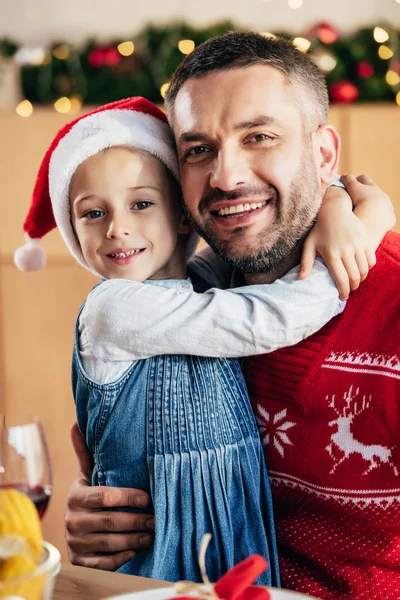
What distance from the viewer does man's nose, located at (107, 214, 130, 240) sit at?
52.6 inches

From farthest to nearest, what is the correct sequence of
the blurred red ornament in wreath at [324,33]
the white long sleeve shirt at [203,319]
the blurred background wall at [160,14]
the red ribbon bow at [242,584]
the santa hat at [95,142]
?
1. the blurred background wall at [160,14]
2. the blurred red ornament in wreath at [324,33]
3. the santa hat at [95,142]
4. the white long sleeve shirt at [203,319]
5. the red ribbon bow at [242,584]

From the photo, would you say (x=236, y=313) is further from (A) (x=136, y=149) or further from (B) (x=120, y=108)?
(B) (x=120, y=108)

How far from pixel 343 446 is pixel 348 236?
341 mm

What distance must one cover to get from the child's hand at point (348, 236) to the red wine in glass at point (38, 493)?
1.81 feet

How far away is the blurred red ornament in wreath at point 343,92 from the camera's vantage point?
10.6 ft

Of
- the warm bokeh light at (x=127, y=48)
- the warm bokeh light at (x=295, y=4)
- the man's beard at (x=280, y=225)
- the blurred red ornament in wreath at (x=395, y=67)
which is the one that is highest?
the warm bokeh light at (x=295, y=4)

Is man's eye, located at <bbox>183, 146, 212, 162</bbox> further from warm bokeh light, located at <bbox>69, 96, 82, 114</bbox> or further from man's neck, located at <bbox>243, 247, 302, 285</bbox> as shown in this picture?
warm bokeh light, located at <bbox>69, 96, 82, 114</bbox>

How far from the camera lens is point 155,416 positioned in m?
1.22

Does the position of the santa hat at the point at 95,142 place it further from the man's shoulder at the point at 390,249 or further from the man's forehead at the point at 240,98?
the man's shoulder at the point at 390,249

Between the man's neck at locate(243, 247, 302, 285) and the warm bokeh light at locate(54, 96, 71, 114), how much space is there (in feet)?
7.21

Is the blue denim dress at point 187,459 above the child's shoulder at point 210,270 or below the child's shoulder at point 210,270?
below

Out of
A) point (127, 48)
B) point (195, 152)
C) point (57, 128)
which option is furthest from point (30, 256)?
point (127, 48)

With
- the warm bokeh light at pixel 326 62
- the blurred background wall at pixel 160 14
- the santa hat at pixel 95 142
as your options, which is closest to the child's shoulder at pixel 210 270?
the santa hat at pixel 95 142

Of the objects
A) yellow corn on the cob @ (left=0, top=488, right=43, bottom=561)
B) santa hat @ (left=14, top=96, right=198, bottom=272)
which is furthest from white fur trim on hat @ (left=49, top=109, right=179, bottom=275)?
yellow corn on the cob @ (left=0, top=488, right=43, bottom=561)
